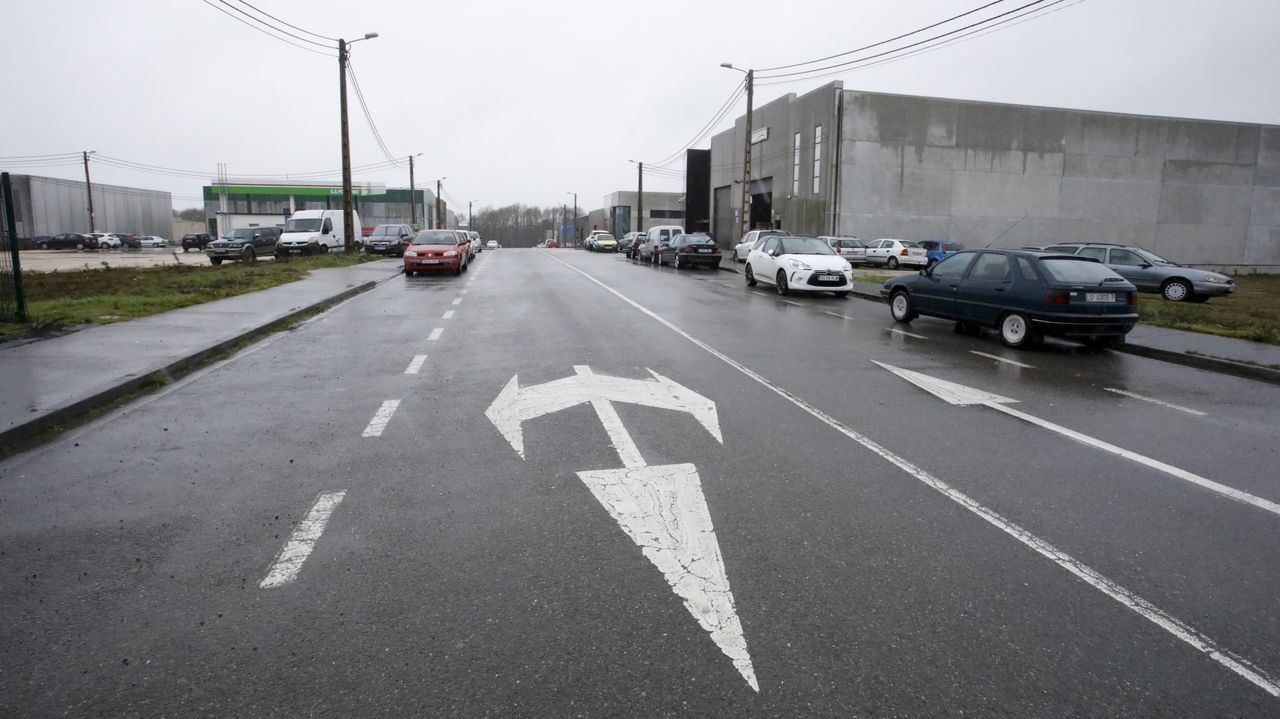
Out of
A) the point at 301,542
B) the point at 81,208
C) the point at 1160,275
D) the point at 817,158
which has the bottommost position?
the point at 301,542

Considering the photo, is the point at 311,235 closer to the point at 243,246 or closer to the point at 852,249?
the point at 243,246

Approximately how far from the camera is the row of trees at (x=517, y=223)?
142625mm

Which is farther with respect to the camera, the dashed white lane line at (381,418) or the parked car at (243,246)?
the parked car at (243,246)

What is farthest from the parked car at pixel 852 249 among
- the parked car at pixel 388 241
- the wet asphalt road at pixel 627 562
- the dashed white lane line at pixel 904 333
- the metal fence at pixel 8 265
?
the metal fence at pixel 8 265

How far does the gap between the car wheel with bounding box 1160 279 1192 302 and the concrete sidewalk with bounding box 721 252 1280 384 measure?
9.14 meters

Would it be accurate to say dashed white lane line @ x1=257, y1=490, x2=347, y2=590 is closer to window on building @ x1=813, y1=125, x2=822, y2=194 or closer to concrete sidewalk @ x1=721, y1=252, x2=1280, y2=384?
concrete sidewalk @ x1=721, y1=252, x2=1280, y2=384

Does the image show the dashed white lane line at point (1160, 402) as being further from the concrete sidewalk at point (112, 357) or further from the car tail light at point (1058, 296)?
the concrete sidewalk at point (112, 357)

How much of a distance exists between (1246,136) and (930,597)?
56.2m

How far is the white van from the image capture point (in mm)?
35469

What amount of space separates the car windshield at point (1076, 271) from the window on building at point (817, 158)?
3185 centimetres

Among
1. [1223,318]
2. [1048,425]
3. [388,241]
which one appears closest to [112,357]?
[1048,425]

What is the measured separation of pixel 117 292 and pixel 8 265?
230 inches

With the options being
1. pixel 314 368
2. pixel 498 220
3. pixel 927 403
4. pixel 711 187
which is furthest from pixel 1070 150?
pixel 498 220

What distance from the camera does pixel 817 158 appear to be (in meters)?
42.3
